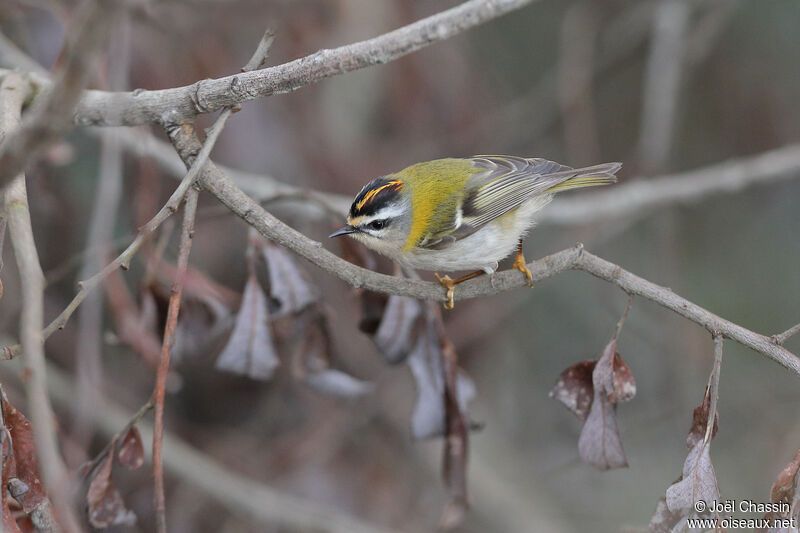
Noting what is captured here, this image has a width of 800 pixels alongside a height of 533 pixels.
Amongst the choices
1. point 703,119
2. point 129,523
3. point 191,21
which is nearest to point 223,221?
point 191,21

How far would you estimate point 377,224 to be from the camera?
2598 millimetres

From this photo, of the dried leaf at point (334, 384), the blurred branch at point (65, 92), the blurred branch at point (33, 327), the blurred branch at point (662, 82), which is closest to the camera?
the blurred branch at point (65, 92)

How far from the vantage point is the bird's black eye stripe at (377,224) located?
2580 millimetres

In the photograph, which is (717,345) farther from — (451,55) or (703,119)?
(703,119)

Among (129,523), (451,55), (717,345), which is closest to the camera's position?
(717,345)

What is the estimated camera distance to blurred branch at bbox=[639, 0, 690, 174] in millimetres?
4566

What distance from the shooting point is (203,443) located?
14.1 feet

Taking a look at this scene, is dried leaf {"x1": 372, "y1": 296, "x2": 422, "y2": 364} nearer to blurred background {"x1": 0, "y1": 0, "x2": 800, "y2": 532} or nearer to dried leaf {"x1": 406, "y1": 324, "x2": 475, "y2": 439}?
dried leaf {"x1": 406, "y1": 324, "x2": 475, "y2": 439}

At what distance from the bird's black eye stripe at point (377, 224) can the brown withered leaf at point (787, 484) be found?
144 cm

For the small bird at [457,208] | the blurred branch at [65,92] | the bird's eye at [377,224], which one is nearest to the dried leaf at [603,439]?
the small bird at [457,208]

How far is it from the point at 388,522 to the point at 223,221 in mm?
2103

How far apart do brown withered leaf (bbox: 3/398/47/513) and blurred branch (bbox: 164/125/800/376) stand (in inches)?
25.7

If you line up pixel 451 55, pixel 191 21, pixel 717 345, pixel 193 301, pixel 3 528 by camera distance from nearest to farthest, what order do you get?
pixel 3 528 < pixel 717 345 < pixel 193 301 < pixel 191 21 < pixel 451 55
